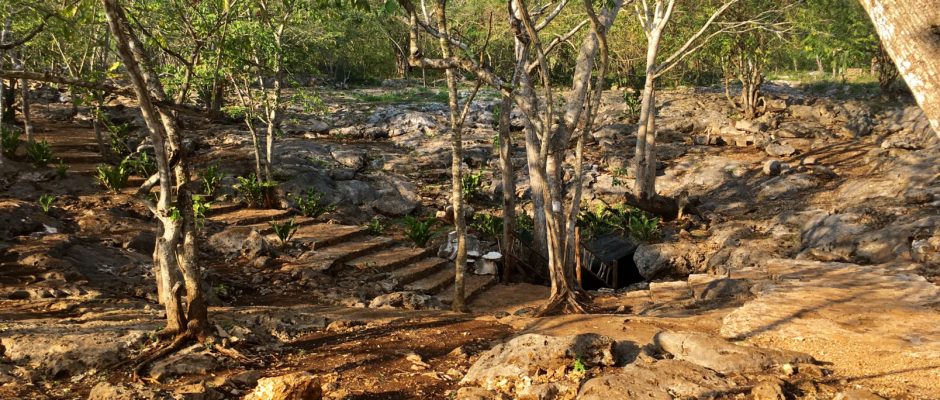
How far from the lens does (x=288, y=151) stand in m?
19.8

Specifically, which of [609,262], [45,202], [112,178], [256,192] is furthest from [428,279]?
[112,178]

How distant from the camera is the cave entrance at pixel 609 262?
13750 mm

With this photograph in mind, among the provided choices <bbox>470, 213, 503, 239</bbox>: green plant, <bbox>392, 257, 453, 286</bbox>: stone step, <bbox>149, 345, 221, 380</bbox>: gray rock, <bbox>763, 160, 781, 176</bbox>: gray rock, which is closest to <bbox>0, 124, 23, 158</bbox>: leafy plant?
<bbox>392, 257, 453, 286</bbox>: stone step

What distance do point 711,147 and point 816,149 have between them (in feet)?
11.5

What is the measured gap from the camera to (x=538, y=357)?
5.41m

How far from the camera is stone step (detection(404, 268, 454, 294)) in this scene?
11734 millimetres

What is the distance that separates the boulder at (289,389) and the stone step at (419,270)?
6.75 m

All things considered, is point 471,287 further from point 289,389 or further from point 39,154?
point 39,154

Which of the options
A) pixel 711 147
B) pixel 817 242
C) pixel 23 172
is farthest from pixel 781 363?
pixel 711 147

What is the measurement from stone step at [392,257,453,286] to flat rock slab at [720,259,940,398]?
6.77 m

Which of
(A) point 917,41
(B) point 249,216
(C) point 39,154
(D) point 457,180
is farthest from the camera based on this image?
(C) point 39,154

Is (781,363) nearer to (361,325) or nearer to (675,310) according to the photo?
(675,310)

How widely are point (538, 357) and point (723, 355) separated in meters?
1.68

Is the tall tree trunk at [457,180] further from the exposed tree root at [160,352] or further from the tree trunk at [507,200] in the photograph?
the exposed tree root at [160,352]
